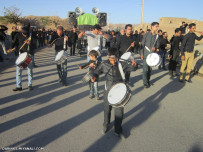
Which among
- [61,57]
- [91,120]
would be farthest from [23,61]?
[91,120]

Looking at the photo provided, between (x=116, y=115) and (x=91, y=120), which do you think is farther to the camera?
(x=91, y=120)

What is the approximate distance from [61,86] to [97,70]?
122 inches

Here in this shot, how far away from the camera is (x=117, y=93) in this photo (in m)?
2.86

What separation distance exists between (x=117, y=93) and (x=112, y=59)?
0.67 meters

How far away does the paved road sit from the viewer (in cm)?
302

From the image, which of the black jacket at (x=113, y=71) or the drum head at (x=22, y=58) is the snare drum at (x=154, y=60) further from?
the drum head at (x=22, y=58)

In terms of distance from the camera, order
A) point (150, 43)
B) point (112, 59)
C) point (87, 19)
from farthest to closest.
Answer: point (87, 19), point (150, 43), point (112, 59)

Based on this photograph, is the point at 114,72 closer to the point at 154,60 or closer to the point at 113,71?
the point at 113,71

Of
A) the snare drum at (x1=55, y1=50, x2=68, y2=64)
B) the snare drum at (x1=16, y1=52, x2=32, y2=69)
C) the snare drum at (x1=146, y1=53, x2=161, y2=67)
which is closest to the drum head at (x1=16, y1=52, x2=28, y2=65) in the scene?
the snare drum at (x1=16, y1=52, x2=32, y2=69)

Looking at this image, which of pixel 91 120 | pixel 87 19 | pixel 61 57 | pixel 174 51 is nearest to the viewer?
pixel 91 120

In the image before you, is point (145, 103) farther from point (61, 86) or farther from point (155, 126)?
point (61, 86)

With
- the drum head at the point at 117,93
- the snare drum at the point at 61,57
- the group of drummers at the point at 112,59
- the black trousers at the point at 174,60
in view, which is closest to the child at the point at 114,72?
the group of drummers at the point at 112,59

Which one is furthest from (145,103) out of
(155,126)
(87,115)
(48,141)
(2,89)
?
(2,89)

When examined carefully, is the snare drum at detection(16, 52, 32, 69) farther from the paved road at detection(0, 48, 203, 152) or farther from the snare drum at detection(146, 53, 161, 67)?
the snare drum at detection(146, 53, 161, 67)
